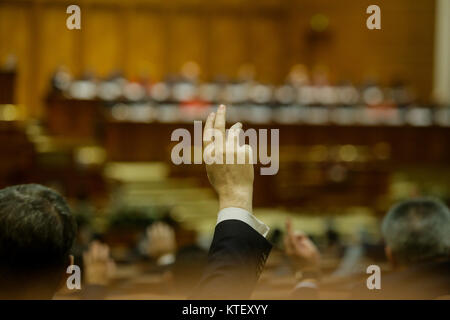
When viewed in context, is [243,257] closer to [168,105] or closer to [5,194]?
[5,194]

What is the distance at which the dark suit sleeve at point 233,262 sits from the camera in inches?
46.1

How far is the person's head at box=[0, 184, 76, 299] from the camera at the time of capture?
130 centimetres

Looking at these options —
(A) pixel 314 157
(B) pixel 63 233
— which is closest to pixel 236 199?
(B) pixel 63 233

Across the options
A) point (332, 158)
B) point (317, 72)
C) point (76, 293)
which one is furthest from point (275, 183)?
point (76, 293)

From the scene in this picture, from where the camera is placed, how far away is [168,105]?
31.1 ft

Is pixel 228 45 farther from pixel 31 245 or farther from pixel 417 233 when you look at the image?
pixel 31 245

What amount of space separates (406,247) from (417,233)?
5cm

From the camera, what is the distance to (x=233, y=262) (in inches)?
47.3

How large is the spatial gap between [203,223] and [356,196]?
227cm

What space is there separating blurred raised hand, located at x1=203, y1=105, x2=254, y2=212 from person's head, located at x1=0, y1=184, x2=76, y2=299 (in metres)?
0.33

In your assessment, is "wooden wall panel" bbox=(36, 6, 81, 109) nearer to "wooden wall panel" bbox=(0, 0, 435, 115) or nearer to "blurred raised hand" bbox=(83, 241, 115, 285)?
"wooden wall panel" bbox=(0, 0, 435, 115)

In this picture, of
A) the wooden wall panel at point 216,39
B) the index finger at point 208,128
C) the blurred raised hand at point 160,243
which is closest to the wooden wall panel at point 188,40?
the wooden wall panel at point 216,39

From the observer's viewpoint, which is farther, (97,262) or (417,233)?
(97,262)

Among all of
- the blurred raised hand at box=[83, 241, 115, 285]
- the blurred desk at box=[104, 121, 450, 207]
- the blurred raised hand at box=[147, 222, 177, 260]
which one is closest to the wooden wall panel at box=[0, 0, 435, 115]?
the blurred desk at box=[104, 121, 450, 207]
